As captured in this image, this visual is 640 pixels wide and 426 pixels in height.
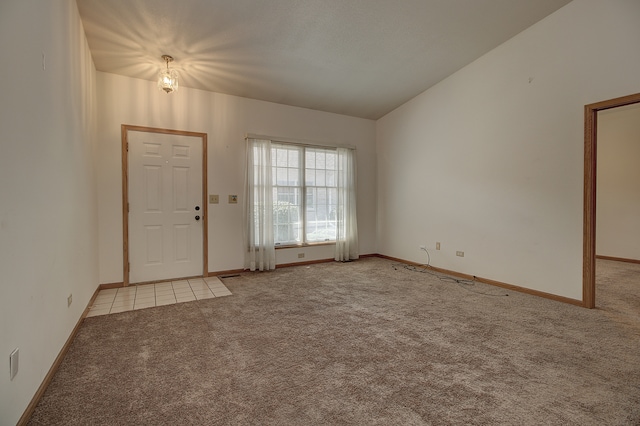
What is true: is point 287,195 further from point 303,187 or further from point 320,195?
point 320,195

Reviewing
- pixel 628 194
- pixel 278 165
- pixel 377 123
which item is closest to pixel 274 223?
pixel 278 165

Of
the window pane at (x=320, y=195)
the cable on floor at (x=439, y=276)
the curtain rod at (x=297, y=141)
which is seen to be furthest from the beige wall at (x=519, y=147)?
the window pane at (x=320, y=195)

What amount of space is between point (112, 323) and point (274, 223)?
8.92 ft

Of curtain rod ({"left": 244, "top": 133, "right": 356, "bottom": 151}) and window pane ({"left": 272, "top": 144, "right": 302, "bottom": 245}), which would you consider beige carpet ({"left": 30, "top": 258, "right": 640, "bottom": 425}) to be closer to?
window pane ({"left": 272, "top": 144, "right": 302, "bottom": 245})

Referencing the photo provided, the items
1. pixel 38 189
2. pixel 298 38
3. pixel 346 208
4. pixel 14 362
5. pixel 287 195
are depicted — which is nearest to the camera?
pixel 14 362

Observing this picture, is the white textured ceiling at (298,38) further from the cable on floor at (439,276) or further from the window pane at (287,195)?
the cable on floor at (439,276)

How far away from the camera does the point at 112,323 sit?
2812 millimetres

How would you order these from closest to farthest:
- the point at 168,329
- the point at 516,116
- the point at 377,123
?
the point at 168,329 < the point at 516,116 < the point at 377,123

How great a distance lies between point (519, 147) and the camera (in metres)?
3.80

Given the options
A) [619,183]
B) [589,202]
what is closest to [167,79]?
[589,202]

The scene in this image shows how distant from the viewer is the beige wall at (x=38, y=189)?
1394mm

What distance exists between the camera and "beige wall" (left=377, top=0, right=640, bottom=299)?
315cm

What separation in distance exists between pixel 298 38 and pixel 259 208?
249 cm

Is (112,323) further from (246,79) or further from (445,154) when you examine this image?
(445,154)
